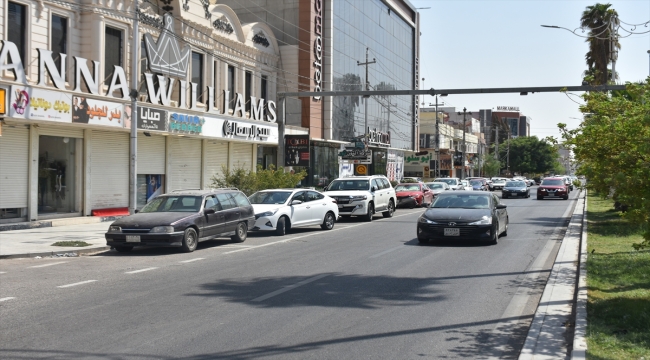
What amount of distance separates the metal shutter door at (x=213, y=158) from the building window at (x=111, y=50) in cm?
751

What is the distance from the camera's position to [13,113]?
65.3ft

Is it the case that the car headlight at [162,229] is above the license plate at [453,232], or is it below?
above

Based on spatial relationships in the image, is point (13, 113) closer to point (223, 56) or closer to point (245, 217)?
point (245, 217)

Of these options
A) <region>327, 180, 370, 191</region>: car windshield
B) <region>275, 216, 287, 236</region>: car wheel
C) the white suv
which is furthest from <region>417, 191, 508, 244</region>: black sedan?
<region>327, 180, 370, 191</region>: car windshield

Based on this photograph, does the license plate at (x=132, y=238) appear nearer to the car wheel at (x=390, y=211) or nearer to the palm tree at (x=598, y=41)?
the car wheel at (x=390, y=211)

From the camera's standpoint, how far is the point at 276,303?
9617mm

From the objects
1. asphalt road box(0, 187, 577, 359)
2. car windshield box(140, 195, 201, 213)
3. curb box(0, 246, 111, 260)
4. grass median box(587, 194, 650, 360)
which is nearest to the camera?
grass median box(587, 194, 650, 360)

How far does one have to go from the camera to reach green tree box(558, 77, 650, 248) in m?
8.40

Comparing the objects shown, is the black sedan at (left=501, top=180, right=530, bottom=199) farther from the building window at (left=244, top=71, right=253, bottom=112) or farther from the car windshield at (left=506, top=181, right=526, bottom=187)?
the building window at (left=244, top=71, right=253, bottom=112)

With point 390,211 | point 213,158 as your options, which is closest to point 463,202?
point 390,211

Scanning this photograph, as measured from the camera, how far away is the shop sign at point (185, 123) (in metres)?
27.5

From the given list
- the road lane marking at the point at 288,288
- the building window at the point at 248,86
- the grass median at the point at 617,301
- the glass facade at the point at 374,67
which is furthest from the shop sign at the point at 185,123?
the glass facade at the point at 374,67

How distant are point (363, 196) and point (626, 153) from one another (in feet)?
60.9

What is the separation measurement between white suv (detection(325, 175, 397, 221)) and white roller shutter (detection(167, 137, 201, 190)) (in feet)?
23.4
